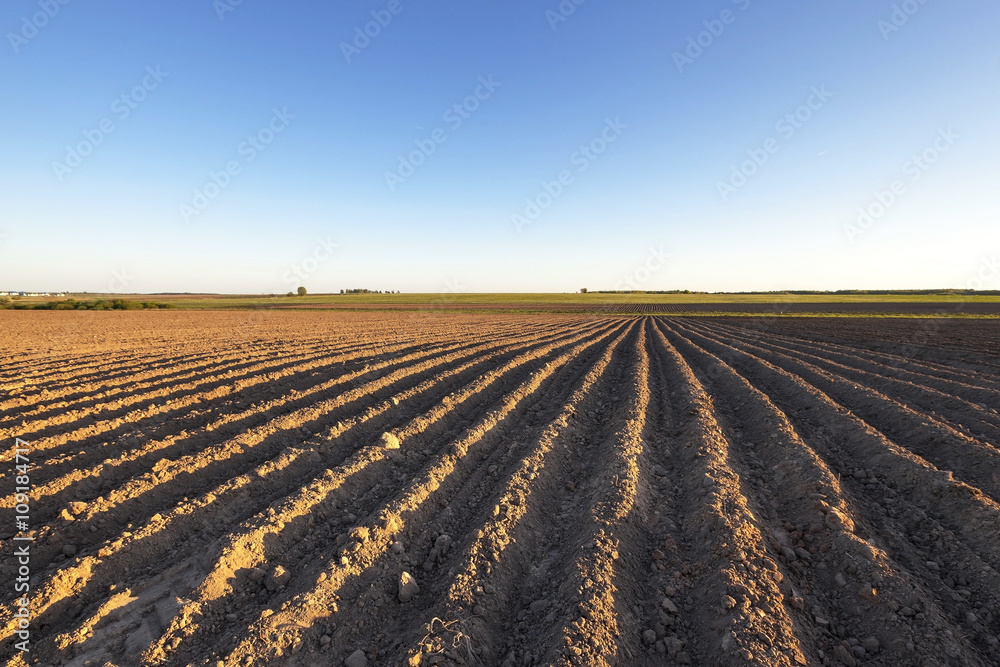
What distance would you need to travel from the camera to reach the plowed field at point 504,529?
273 cm

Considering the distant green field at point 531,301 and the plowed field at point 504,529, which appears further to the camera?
the distant green field at point 531,301

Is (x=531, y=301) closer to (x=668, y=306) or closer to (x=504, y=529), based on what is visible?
(x=668, y=306)

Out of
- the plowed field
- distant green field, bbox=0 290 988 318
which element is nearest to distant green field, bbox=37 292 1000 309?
distant green field, bbox=0 290 988 318

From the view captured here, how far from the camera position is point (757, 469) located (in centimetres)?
538

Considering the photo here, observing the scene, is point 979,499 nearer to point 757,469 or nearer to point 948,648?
point 757,469

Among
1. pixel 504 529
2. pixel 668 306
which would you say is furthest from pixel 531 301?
pixel 504 529

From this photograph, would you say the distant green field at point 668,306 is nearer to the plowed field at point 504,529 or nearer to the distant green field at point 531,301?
the distant green field at point 531,301

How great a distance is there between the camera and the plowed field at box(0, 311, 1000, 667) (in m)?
2.73

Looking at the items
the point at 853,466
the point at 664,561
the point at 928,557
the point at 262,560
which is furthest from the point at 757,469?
the point at 262,560

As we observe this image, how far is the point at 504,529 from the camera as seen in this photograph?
3932 mm

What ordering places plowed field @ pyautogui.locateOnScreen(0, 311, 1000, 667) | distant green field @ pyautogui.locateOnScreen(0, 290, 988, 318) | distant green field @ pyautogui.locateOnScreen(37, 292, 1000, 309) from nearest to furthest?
1. plowed field @ pyautogui.locateOnScreen(0, 311, 1000, 667)
2. distant green field @ pyautogui.locateOnScreen(0, 290, 988, 318)
3. distant green field @ pyautogui.locateOnScreen(37, 292, 1000, 309)

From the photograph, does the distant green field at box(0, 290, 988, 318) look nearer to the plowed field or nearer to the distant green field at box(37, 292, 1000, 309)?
the distant green field at box(37, 292, 1000, 309)

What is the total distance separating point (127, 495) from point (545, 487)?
476 centimetres

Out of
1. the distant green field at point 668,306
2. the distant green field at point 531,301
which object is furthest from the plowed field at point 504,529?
the distant green field at point 531,301
